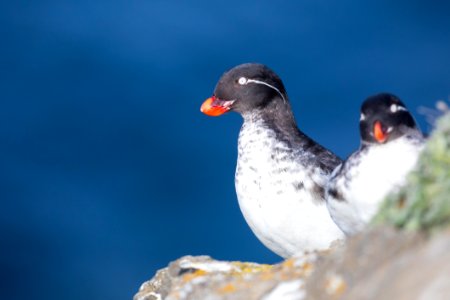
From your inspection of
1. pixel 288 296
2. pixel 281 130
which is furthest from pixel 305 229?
pixel 288 296

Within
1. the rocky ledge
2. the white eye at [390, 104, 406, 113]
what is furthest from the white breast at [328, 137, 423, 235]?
the rocky ledge

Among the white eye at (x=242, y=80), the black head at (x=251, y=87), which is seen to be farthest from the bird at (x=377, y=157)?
the white eye at (x=242, y=80)

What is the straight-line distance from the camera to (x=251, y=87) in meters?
11.0

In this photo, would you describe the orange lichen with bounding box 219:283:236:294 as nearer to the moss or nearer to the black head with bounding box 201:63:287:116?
the moss

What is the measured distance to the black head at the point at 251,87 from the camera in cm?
1098

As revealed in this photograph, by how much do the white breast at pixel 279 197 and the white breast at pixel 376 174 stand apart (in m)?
1.92

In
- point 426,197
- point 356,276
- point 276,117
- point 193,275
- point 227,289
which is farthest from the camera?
point 276,117

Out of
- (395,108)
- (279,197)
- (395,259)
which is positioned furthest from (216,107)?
(395,259)

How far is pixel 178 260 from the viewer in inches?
333

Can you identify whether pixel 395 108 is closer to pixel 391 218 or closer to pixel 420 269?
pixel 391 218

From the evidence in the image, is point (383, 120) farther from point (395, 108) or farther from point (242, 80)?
point (242, 80)

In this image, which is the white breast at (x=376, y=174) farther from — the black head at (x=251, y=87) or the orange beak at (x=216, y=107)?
the orange beak at (x=216, y=107)

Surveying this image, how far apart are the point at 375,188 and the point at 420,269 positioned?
3.31 meters

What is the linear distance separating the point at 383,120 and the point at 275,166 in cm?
256
